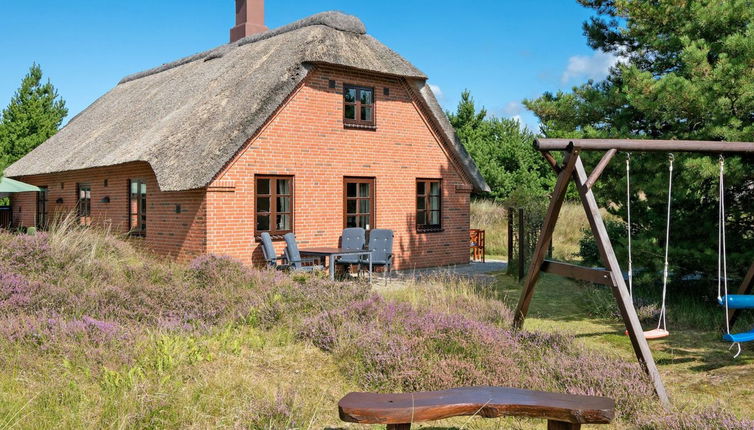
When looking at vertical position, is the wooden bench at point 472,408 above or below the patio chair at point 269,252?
below

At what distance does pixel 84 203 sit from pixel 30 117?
13.0 meters

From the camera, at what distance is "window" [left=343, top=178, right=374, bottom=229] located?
1419 centimetres

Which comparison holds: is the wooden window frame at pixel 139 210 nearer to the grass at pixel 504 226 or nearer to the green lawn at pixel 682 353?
the green lawn at pixel 682 353

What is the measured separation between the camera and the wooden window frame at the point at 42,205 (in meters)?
19.3

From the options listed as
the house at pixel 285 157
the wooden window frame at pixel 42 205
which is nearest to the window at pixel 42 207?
the wooden window frame at pixel 42 205

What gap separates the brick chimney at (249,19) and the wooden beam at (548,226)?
13.8 metres

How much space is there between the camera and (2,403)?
425cm

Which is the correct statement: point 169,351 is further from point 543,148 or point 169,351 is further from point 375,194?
point 375,194

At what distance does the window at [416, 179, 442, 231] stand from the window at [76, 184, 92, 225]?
8.32m

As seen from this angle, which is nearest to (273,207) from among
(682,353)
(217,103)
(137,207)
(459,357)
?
(217,103)

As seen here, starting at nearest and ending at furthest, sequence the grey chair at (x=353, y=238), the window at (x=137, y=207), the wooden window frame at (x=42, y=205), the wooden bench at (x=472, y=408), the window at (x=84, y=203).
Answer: the wooden bench at (x=472, y=408) → the grey chair at (x=353, y=238) → the window at (x=137, y=207) → the window at (x=84, y=203) → the wooden window frame at (x=42, y=205)

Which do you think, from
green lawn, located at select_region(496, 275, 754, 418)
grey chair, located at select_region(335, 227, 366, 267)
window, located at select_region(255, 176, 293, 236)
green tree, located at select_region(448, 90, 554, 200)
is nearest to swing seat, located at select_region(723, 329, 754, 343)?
green lawn, located at select_region(496, 275, 754, 418)

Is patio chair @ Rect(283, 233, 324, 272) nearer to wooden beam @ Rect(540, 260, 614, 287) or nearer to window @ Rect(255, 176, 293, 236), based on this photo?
window @ Rect(255, 176, 293, 236)

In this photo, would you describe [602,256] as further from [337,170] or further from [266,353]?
[337,170]
